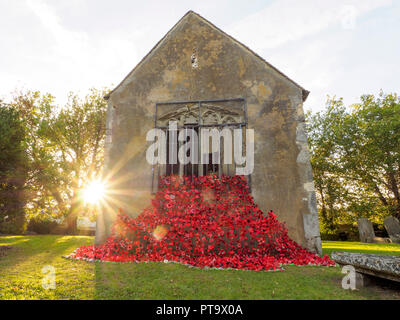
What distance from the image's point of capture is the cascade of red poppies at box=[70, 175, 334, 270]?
5.64 metres

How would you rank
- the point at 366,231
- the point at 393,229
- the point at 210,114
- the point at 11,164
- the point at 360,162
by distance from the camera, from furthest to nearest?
the point at 360,162 < the point at 366,231 < the point at 393,229 < the point at 11,164 < the point at 210,114

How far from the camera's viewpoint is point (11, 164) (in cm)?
894

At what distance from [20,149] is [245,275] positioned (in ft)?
32.4

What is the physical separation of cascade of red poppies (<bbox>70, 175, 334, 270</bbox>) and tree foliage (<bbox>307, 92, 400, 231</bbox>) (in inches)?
603

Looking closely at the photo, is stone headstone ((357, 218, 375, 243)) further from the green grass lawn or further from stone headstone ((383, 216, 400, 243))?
the green grass lawn

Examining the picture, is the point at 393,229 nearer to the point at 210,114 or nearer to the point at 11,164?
the point at 210,114

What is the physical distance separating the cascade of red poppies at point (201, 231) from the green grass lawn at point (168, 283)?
755 millimetres

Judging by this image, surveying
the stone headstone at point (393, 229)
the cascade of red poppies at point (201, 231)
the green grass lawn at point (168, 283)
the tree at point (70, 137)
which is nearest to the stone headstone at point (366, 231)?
the stone headstone at point (393, 229)

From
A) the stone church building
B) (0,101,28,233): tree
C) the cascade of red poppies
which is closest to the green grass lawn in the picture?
the cascade of red poppies

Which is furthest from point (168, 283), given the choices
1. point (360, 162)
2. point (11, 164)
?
point (360, 162)

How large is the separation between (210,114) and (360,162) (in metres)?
17.3

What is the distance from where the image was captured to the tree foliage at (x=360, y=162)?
17.3m

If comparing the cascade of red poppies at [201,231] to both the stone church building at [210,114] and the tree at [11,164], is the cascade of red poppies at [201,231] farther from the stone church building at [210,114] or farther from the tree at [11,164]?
the tree at [11,164]

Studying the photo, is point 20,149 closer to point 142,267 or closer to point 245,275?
point 142,267
